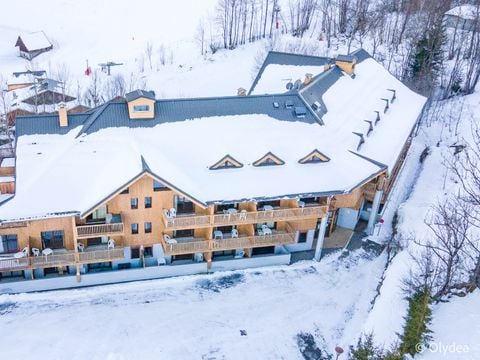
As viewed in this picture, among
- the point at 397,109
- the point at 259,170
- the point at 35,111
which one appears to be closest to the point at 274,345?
the point at 259,170

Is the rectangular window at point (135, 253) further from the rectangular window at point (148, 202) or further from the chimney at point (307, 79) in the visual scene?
the chimney at point (307, 79)

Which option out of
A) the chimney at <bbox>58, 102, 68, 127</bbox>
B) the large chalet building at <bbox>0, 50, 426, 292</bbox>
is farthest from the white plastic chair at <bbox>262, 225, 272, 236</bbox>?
the chimney at <bbox>58, 102, 68, 127</bbox>

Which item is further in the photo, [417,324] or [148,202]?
[148,202]

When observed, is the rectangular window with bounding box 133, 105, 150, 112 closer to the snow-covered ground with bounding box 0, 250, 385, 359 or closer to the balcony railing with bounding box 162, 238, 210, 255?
the balcony railing with bounding box 162, 238, 210, 255

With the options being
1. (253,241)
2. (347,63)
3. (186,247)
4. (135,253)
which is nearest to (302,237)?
(253,241)

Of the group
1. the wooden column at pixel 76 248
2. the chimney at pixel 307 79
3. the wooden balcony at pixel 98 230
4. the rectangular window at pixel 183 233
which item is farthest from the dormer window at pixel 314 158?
the wooden column at pixel 76 248

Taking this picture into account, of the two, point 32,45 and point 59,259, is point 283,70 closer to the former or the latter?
point 59,259

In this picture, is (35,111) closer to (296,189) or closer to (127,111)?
(127,111)
